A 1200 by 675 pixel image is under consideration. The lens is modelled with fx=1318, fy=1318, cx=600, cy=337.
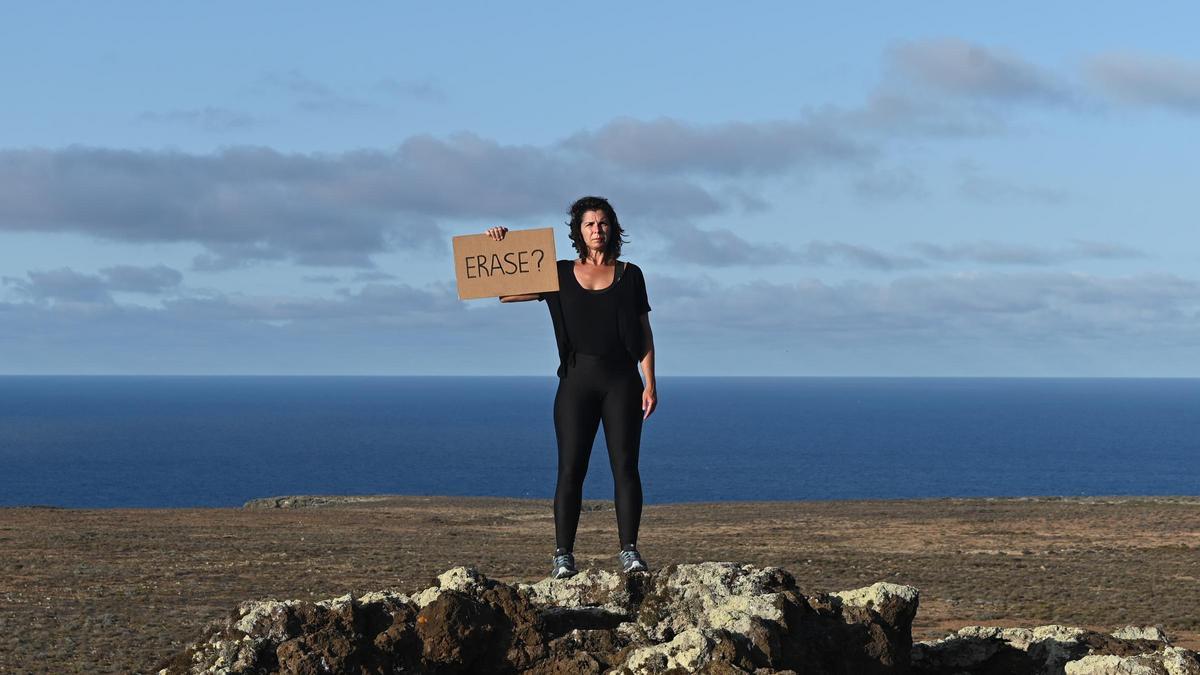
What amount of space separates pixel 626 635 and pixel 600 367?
6.54 feet

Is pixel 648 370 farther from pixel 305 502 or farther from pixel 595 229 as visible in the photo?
pixel 305 502

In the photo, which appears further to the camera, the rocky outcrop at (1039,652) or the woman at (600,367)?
the woman at (600,367)

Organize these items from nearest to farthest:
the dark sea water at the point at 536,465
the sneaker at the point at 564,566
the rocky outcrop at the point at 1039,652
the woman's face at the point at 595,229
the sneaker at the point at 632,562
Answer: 1. the rocky outcrop at the point at 1039,652
2. the sneaker at the point at 632,562
3. the sneaker at the point at 564,566
4. the woman's face at the point at 595,229
5. the dark sea water at the point at 536,465

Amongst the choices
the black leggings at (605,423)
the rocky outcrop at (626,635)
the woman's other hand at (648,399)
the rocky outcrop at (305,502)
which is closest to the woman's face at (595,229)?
the black leggings at (605,423)

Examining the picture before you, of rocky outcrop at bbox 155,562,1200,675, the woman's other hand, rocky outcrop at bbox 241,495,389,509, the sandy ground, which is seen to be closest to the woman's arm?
the woman's other hand

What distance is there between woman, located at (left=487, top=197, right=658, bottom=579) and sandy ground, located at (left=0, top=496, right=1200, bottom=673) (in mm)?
8903

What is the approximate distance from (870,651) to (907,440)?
185725mm

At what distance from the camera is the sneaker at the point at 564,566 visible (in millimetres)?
7961

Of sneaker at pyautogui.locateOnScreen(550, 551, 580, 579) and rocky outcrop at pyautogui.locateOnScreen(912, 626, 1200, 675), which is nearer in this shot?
rocky outcrop at pyautogui.locateOnScreen(912, 626, 1200, 675)

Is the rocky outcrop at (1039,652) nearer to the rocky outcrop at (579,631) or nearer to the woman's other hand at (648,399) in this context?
the rocky outcrop at (579,631)

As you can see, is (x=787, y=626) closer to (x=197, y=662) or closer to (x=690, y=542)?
(x=197, y=662)

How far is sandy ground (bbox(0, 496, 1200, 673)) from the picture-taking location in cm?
1952

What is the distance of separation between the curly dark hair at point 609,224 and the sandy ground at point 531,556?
9.29m

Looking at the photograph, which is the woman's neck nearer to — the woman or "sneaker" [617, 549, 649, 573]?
the woman
